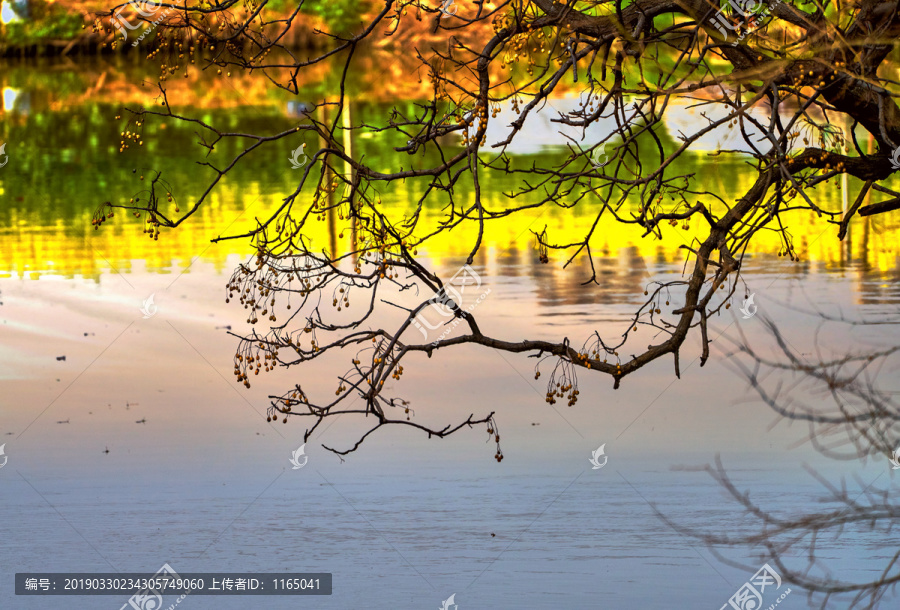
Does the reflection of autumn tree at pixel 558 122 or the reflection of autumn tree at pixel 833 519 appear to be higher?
the reflection of autumn tree at pixel 558 122

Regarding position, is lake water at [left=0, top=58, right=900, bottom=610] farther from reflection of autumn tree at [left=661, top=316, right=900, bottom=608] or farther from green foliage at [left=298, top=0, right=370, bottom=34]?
green foliage at [left=298, top=0, right=370, bottom=34]

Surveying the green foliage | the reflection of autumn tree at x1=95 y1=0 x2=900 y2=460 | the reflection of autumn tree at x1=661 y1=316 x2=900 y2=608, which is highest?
the green foliage

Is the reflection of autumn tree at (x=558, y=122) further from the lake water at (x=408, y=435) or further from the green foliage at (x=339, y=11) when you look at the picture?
the green foliage at (x=339, y=11)

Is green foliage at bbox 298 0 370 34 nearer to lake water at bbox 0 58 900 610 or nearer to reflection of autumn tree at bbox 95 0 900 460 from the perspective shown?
lake water at bbox 0 58 900 610

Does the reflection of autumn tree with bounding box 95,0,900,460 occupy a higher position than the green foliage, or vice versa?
the green foliage

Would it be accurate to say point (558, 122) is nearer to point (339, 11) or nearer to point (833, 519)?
point (833, 519)

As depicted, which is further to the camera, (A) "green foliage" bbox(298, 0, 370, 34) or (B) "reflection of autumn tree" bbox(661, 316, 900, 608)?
(A) "green foliage" bbox(298, 0, 370, 34)

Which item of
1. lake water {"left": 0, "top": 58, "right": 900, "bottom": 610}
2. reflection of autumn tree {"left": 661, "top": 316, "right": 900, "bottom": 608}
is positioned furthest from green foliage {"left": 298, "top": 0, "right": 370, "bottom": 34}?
reflection of autumn tree {"left": 661, "top": 316, "right": 900, "bottom": 608}

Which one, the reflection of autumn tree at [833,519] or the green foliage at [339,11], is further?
the green foliage at [339,11]

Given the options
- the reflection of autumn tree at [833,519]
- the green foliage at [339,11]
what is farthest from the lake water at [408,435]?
the green foliage at [339,11]

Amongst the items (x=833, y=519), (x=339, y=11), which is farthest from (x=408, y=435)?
(x=339, y=11)

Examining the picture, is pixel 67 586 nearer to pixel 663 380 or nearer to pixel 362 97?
pixel 663 380

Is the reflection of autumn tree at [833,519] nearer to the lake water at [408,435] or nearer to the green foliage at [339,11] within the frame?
the lake water at [408,435]

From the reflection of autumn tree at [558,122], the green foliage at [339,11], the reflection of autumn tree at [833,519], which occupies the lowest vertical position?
the reflection of autumn tree at [833,519]
